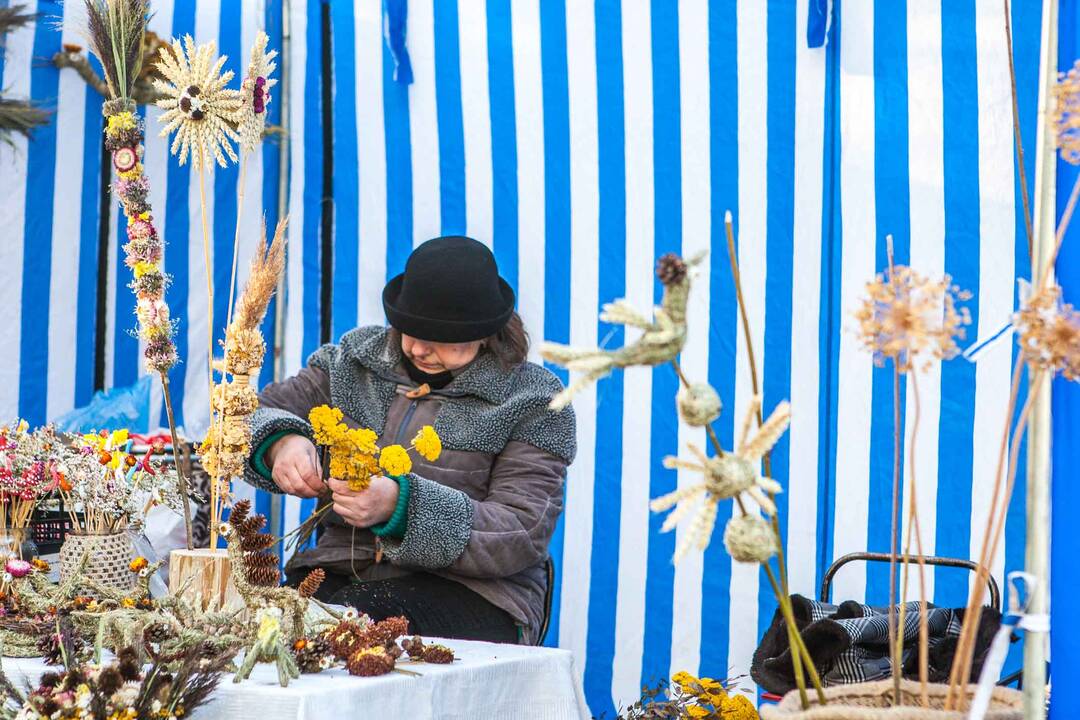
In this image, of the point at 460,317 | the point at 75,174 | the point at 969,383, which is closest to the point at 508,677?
the point at 460,317

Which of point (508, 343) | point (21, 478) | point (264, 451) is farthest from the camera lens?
point (508, 343)

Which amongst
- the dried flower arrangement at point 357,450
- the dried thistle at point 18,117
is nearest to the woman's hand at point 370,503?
the dried flower arrangement at point 357,450

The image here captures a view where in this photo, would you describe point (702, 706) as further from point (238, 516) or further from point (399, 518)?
point (238, 516)

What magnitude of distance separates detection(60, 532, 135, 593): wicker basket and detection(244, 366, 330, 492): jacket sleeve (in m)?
0.39

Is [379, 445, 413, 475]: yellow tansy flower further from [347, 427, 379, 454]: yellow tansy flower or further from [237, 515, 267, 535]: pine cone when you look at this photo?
[237, 515, 267, 535]: pine cone

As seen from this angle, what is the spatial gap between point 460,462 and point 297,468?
397 millimetres

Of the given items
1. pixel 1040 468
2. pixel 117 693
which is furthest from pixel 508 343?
pixel 1040 468

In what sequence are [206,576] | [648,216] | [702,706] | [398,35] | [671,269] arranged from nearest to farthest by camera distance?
[671,269] < [206,576] < [702,706] < [648,216] < [398,35]

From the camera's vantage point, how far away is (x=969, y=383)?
3.02 meters

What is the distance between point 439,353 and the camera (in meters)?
2.77

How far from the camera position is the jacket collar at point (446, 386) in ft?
8.93

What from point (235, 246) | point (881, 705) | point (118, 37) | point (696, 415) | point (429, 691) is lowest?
point (429, 691)

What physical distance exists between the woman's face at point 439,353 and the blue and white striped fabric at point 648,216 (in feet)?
2.45

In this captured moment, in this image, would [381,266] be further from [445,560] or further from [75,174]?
[445,560]
